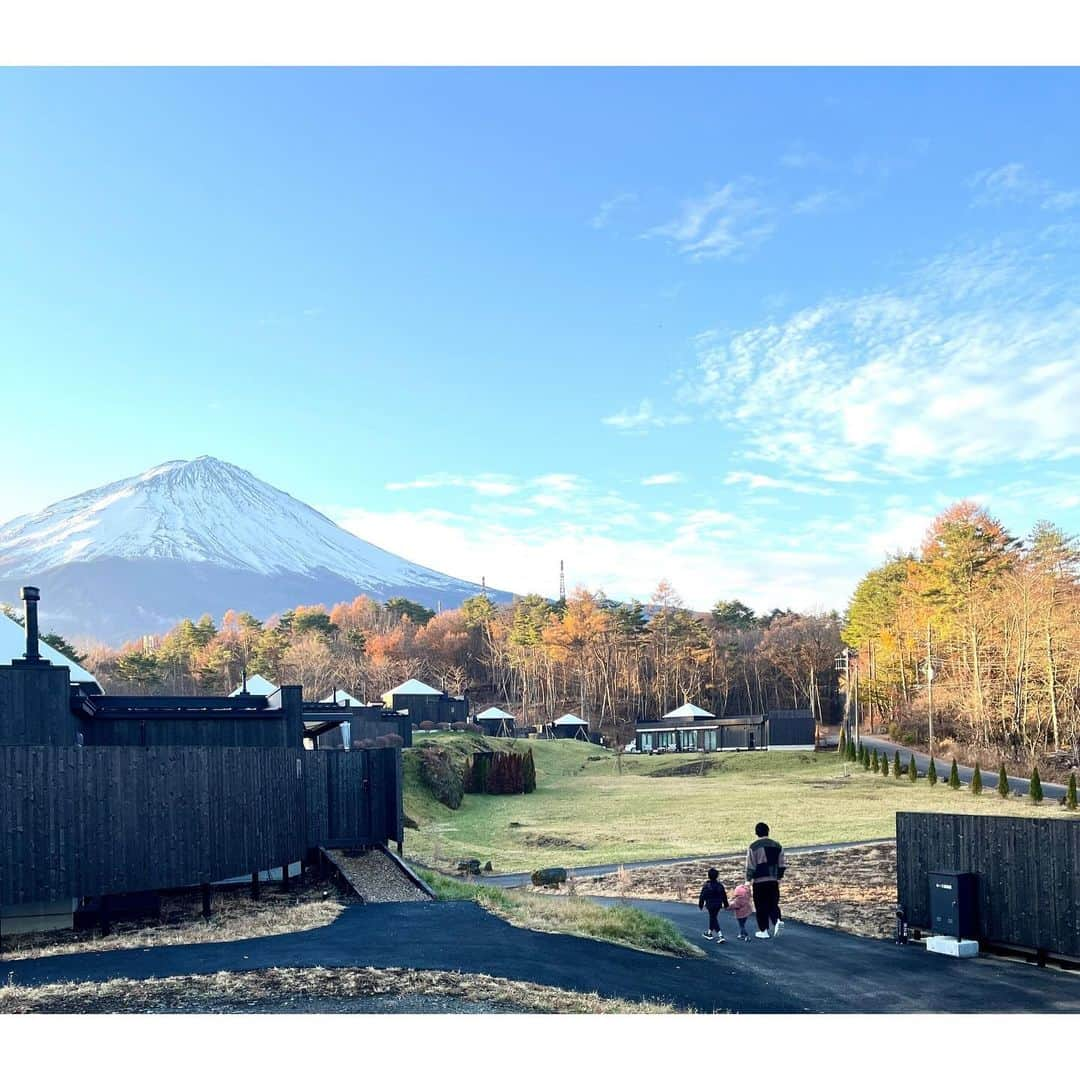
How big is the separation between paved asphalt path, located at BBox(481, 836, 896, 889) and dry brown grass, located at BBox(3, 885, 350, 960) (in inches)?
238

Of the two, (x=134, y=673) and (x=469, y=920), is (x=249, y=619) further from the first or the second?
(x=469, y=920)

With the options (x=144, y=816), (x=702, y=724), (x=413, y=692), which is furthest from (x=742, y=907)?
(x=702, y=724)

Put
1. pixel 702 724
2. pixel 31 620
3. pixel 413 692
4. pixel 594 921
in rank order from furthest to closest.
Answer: pixel 702 724 < pixel 413 692 < pixel 31 620 < pixel 594 921

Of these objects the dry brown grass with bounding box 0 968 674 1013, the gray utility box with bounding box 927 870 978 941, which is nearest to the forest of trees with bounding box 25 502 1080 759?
the gray utility box with bounding box 927 870 978 941

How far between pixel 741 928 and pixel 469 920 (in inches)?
162

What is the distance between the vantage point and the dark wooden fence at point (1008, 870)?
14.5m

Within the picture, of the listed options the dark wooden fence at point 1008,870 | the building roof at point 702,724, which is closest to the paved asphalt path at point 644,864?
the dark wooden fence at point 1008,870

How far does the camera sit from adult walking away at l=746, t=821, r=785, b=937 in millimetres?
15352

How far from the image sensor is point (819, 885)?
70.3ft

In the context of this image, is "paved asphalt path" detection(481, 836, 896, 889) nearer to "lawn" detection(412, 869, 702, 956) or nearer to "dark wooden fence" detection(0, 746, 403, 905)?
"dark wooden fence" detection(0, 746, 403, 905)

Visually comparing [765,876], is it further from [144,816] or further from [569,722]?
[569,722]

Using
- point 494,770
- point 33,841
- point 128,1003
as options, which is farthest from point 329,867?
point 494,770

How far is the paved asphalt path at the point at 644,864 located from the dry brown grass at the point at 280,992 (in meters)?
12.0

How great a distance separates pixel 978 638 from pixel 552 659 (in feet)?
155
